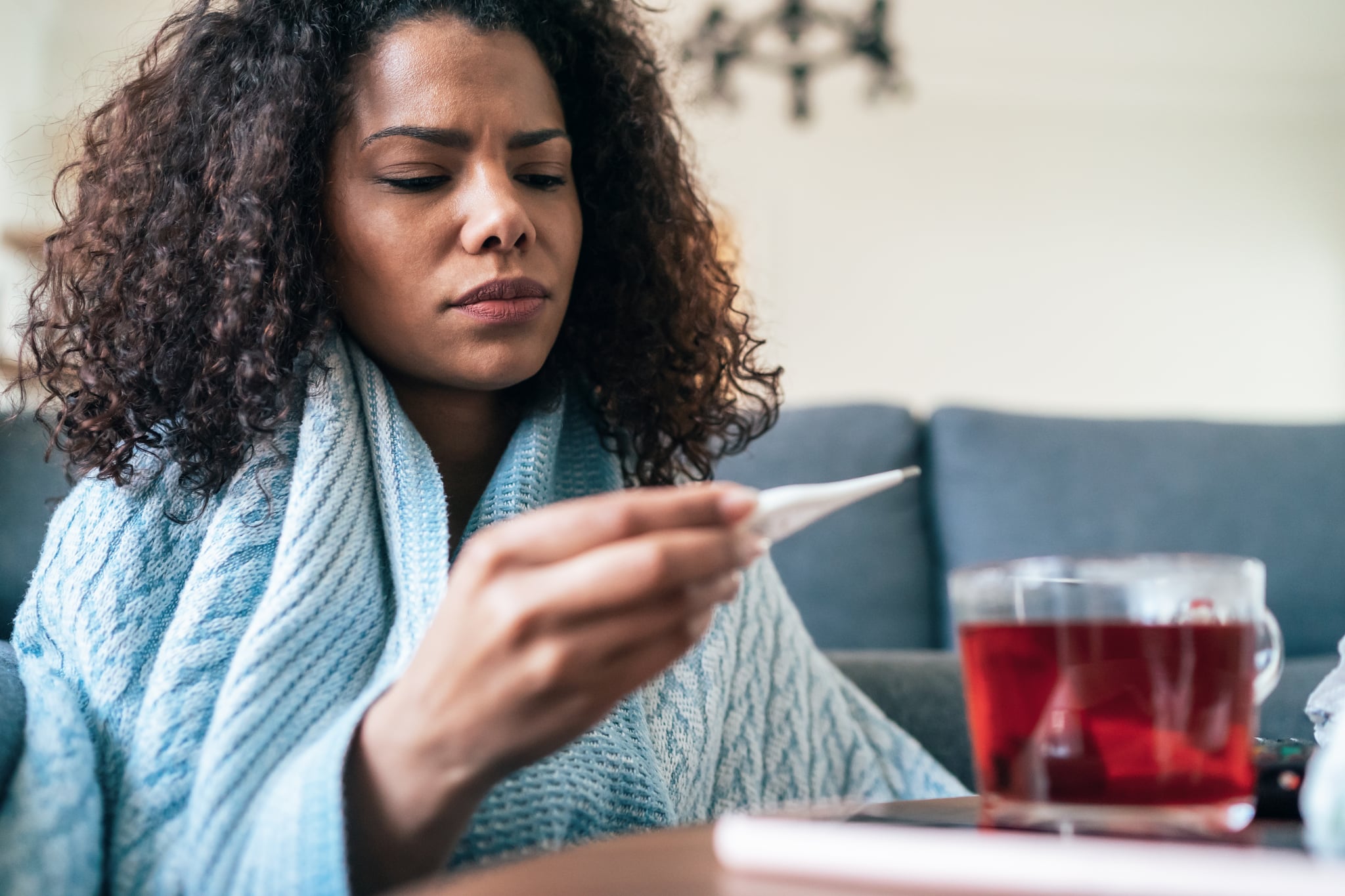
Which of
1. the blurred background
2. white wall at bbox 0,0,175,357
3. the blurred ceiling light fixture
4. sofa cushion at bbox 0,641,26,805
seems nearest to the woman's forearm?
sofa cushion at bbox 0,641,26,805

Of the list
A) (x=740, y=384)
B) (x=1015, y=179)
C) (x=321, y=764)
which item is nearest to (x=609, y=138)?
(x=740, y=384)

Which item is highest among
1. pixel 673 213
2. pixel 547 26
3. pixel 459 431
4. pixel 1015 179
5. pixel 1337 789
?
pixel 1015 179

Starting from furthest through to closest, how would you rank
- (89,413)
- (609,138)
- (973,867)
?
1. (609,138)
2. (89,413)
3. (973,867)

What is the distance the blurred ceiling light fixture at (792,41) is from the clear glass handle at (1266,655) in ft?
10.6

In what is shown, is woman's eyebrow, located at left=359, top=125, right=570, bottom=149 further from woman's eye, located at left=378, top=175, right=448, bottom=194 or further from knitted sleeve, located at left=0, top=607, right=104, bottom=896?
knitted sleeve, located at left=0, top=607, right=104, bottom=896

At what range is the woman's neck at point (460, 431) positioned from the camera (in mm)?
970

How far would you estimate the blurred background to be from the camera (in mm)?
4172

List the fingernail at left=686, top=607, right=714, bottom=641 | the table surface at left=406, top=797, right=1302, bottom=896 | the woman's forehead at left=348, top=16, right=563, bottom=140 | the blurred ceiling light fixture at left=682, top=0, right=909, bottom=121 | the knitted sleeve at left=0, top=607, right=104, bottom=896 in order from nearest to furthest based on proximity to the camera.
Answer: the table surface at left=406, top=797, right=1302, bottom=896 → the fingernail at left=686, top=607, right=714, bottom=641 → the knitted sleeve at left=0, top=607, right=104, bottom=896 → the woman's forehead at left=348, top=16, right=563, bottom=140 → the blurred ceiling light fixture at left=682, top=0, right=909, bottom=121

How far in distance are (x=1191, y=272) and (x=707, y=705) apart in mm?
4113

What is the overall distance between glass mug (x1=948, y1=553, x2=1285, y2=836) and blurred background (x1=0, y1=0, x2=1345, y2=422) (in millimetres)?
3612

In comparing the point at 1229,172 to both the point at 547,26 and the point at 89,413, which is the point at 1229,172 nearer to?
the point at 547,26

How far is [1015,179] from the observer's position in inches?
170

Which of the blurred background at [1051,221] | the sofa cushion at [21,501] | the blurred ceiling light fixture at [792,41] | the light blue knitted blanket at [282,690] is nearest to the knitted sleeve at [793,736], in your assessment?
the light blue knitted blanket at [282,690]

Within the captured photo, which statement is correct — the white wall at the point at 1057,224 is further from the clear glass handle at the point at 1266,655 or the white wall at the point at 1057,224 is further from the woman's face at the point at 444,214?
the clear glass handle at the point at 1266,655
